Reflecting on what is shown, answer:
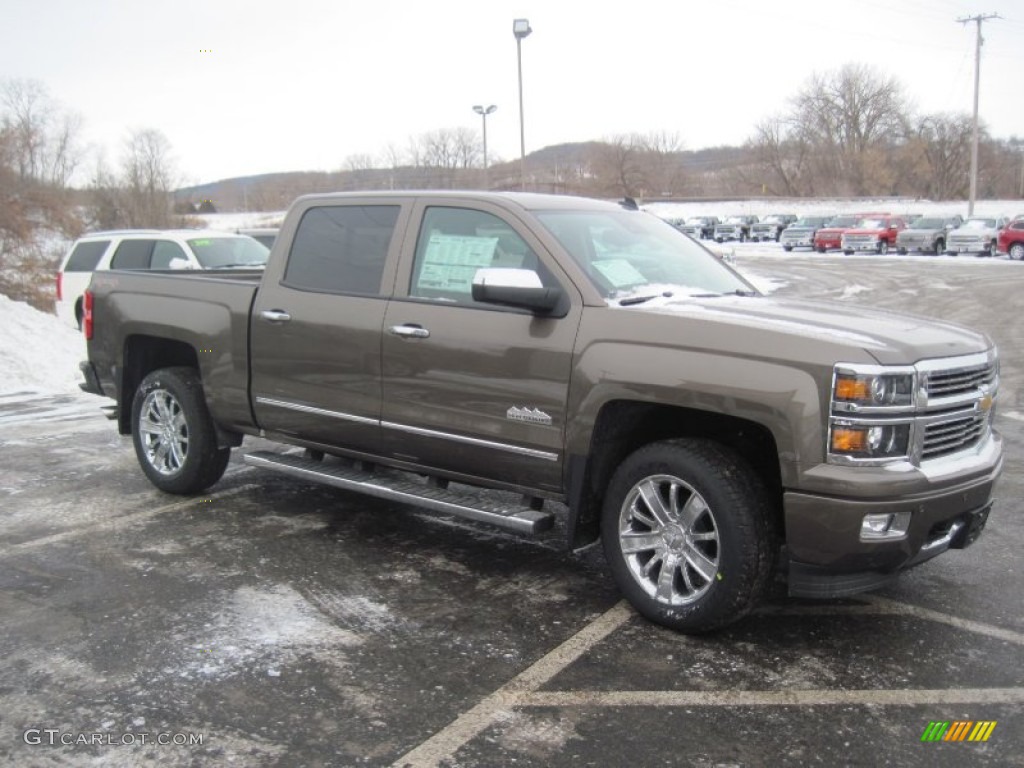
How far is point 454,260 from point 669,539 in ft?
6.08

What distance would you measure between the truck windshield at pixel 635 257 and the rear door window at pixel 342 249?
101cm

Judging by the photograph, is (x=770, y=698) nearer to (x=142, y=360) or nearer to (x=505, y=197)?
(x=505, y=197)

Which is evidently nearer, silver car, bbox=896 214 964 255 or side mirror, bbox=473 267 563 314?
side mirror, bbox=473 267 563 314

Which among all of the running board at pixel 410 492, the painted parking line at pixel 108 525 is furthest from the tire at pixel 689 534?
the painted parking line at pixel 108 525

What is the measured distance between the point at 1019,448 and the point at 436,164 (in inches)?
2147

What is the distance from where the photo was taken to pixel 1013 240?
107ft

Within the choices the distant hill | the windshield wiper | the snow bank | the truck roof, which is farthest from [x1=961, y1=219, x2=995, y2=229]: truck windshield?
the windshield wiper

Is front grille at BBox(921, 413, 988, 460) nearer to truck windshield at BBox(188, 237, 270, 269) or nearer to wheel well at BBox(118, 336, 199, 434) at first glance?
wheel well at BBox(118, 336, 199, 434)

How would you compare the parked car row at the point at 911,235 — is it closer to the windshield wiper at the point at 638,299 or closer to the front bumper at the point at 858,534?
the windshield wiper at the point at 638,299

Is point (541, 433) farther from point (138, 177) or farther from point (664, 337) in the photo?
point (138, 177)

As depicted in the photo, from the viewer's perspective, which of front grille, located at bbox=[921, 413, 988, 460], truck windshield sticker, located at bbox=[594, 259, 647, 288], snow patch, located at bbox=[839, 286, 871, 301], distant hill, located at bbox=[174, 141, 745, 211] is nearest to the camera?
front grille, located at bbox=[921, 413, 988, 460]

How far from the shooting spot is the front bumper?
3.65 meters

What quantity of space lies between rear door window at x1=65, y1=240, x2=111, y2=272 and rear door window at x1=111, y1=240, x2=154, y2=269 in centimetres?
41

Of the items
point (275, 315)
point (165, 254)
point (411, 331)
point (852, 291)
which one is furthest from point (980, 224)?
point (411, 331)
